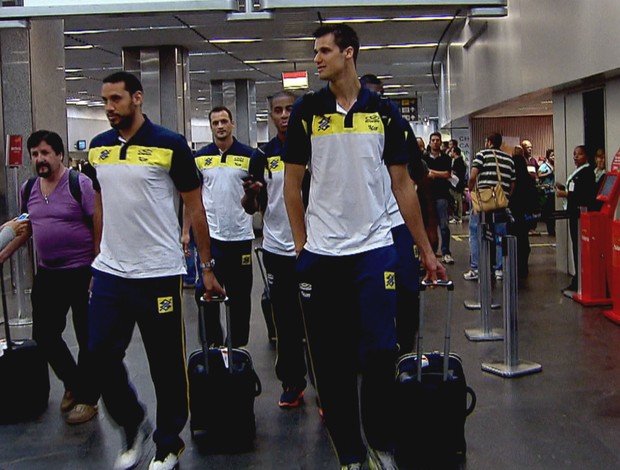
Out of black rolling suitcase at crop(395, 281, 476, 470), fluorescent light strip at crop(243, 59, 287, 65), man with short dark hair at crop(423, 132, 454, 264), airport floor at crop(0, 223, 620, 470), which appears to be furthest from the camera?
fluorescent light strip at crop(243, 59, 287, 65)

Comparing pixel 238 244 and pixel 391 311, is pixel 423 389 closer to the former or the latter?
pixel 391 311

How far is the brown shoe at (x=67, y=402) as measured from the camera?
5328mm

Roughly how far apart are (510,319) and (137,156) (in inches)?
127

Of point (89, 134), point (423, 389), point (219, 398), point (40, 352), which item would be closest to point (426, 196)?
point (423, 389)

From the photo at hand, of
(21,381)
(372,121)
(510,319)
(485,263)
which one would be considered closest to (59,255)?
(21,381)

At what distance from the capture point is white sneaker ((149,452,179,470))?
156 inches

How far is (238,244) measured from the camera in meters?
→ 5.98

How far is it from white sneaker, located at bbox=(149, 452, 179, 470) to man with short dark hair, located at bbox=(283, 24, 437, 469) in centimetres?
85

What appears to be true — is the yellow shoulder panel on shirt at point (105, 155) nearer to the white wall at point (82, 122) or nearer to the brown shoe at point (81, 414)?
the brown shoe at point (81, 414)

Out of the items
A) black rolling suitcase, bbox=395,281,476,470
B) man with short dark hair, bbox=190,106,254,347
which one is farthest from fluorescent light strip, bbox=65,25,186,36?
black rolling suitcase, bbox=395,281,476,470

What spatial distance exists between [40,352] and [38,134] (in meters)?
1.41

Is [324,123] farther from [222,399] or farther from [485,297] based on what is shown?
[485,297]

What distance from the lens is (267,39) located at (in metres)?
14.5

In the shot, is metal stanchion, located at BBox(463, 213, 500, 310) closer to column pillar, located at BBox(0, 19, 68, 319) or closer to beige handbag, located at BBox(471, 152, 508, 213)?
beige handbag, located at BBox(471, 152, 508, 213)
